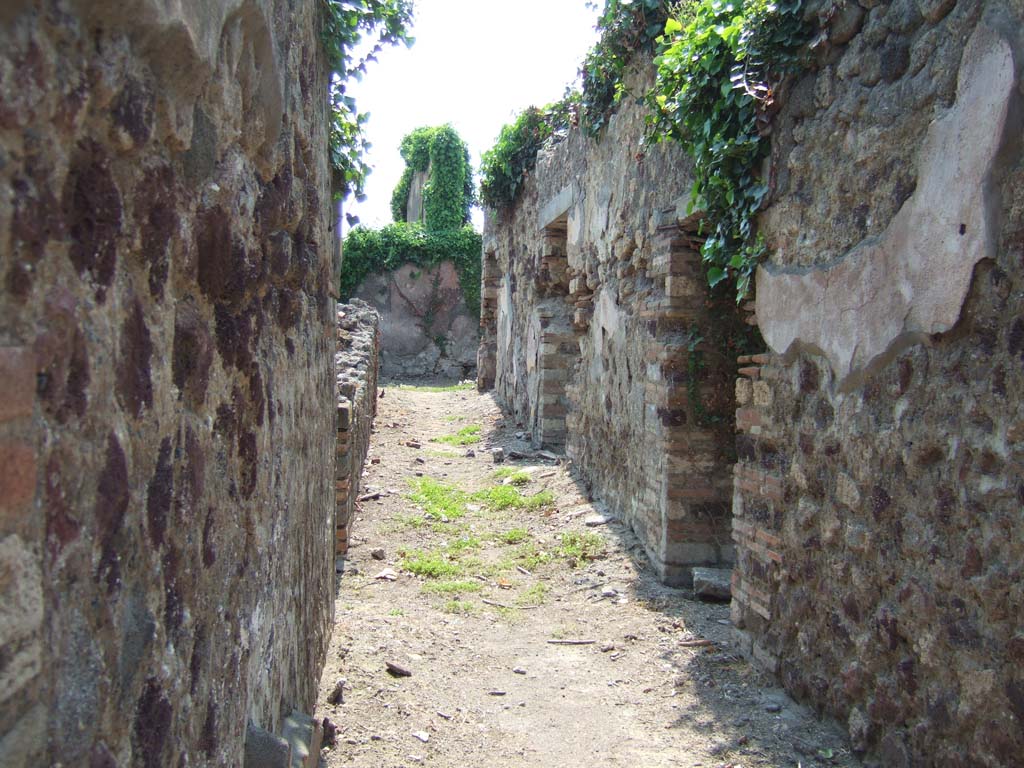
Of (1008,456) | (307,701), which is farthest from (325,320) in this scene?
(1008,456)

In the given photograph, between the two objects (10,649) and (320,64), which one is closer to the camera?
(10,649)

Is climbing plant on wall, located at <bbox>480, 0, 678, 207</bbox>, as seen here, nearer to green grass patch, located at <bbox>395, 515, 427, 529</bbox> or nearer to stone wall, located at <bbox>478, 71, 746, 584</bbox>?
stone wall, located at <bbox>478, 71, 746, 584</bbox>

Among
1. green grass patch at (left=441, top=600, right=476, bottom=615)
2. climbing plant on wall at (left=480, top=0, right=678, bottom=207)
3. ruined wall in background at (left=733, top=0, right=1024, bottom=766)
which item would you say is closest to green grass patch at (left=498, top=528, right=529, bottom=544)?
green grass patch at (left=441, top=600, right=476, bottom=615)

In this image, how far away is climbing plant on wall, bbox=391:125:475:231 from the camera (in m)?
22.3

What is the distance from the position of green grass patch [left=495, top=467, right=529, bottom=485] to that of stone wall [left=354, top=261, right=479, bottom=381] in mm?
12022

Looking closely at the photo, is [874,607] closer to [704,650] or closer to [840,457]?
[840,457]

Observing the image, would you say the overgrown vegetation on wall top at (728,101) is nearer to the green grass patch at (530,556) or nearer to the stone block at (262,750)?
the green grass patch at (530,556)

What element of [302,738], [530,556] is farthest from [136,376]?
[530,556]

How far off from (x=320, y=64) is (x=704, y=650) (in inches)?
117

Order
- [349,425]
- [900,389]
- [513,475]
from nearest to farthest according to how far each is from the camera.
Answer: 1. [900,389]
2. [349,425]
3. [513,475]

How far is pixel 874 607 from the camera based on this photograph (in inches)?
114

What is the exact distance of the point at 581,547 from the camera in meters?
5.53

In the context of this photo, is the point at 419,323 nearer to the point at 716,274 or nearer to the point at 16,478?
the point at 716,274

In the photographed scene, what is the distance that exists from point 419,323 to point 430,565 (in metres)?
14.9
